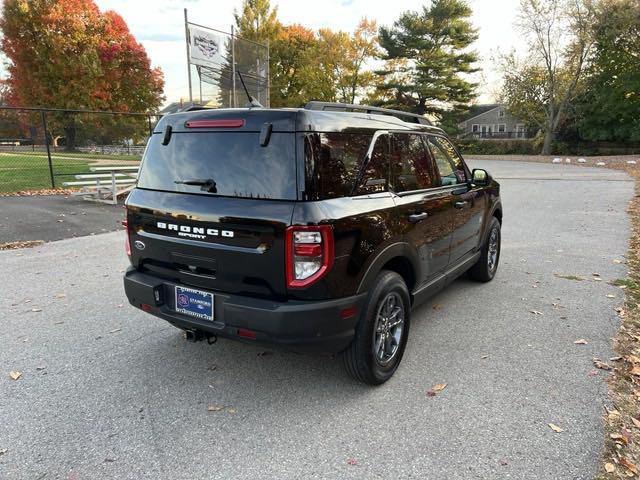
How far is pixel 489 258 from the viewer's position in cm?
544

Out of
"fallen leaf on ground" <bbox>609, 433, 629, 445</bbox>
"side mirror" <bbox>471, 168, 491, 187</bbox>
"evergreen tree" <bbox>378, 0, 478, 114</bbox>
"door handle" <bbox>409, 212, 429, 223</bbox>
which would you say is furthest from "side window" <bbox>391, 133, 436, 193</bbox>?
"evergreen tree" <bbox>378, 0, 478, 114</bbox>

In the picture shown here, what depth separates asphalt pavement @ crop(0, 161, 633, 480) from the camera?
2.38 metres

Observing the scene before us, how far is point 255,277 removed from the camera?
265cm

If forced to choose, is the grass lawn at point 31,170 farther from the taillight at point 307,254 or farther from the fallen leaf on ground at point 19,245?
the taillight at point 307,254

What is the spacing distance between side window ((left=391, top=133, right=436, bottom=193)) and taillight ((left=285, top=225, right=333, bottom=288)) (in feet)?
3.34

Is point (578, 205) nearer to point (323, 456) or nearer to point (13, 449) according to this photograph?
point (323, 456)

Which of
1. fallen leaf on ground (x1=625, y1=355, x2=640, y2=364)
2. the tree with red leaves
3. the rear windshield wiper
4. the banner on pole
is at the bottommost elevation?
fallen leaf on ground (x1=625, y1=355, x2=640, y2=364)

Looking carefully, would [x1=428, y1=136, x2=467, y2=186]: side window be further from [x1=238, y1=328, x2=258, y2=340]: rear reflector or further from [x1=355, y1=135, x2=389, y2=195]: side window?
[x1=238, y1=328, x2=258, y2=340]: rear reflector

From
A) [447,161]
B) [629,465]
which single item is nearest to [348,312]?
[629,465]

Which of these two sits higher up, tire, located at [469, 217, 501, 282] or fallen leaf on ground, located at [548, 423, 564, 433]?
tire, located at [469, 217, 501, 282]

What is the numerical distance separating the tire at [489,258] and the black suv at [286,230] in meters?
1.94

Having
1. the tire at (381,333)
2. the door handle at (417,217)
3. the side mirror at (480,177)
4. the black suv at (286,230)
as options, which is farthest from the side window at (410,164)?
the side mirror at (480,177)

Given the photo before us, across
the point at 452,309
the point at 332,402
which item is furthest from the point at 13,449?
the point at 452,309

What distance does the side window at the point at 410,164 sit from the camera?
3390 millimetres
